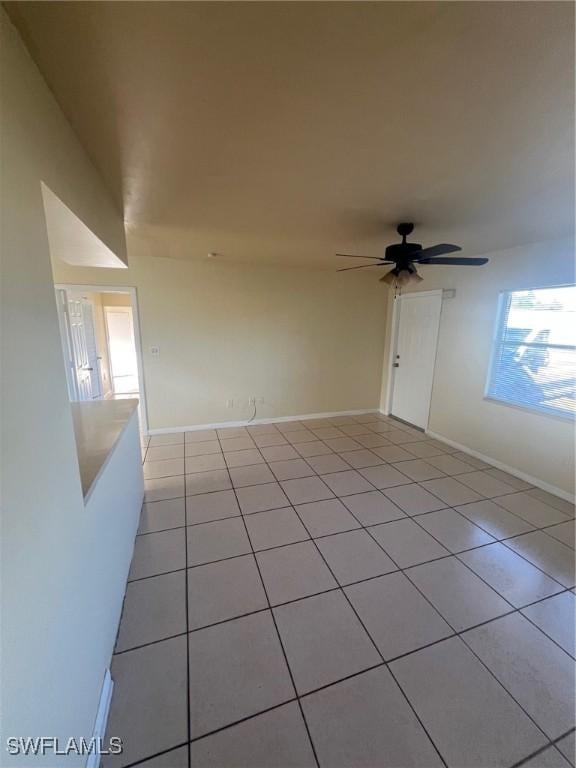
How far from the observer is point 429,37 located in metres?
0.85

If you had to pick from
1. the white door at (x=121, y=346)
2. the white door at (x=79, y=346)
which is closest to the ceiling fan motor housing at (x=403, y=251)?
the white door at (x=79, y=346)

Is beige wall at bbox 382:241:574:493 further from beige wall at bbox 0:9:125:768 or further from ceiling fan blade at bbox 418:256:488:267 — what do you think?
beige wall at bbox 0:9:125:768

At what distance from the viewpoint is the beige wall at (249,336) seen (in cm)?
395

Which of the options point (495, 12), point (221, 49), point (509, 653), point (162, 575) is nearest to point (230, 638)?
point (162, 575)

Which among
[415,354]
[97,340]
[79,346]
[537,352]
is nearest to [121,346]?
[97,340]

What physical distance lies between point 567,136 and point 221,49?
1.45m

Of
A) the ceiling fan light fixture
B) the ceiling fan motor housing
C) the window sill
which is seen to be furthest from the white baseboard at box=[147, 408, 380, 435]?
the ceiling fan motor housing

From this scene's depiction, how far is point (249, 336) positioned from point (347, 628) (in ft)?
11.7

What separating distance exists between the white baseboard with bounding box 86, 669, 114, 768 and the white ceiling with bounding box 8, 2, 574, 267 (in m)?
2.28

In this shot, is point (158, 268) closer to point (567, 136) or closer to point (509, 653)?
point (567, 136)

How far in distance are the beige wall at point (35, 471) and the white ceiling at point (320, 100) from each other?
225 millimetres

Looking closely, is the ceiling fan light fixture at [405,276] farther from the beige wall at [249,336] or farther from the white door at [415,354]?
the beige wall at [249,336]

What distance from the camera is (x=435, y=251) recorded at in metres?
2.15

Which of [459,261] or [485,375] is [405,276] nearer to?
[459,261]
